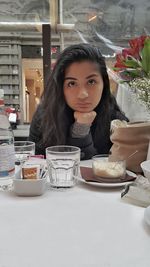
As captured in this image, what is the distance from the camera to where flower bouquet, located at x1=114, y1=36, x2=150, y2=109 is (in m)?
0.87

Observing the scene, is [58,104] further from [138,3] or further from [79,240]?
[138,3]

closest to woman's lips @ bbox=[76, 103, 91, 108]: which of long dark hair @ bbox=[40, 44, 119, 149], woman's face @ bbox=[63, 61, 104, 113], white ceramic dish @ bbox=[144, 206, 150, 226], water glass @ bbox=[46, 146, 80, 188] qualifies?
woman's face @ bbox=[63, 61, 104, 113]

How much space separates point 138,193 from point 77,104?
0.57 metres

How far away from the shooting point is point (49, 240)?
0.56 meters

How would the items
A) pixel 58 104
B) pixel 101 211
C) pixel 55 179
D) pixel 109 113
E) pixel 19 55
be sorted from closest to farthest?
pixel 101 211 → pixel 55 179 → pixel 58 104 → pixel 109 113 → pixel 19 55

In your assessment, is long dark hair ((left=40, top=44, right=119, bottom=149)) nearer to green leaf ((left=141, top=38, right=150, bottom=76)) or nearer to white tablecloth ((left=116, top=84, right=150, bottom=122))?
white tablecloth ((left=116, top=84, right=150, bottom=122))

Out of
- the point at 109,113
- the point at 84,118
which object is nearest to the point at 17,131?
the point at 109,113

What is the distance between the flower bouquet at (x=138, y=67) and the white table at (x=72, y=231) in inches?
11.8

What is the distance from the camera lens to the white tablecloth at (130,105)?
121 centimetres

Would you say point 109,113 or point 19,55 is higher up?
point 19,55

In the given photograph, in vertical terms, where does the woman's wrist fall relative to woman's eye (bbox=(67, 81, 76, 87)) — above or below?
below

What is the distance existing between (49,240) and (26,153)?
53cm

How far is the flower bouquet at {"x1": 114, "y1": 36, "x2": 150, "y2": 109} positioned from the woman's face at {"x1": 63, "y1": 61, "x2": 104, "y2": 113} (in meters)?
0.19

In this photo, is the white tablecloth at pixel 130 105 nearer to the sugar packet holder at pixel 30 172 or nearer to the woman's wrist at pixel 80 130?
the woman's wrist at pixel 80 130
